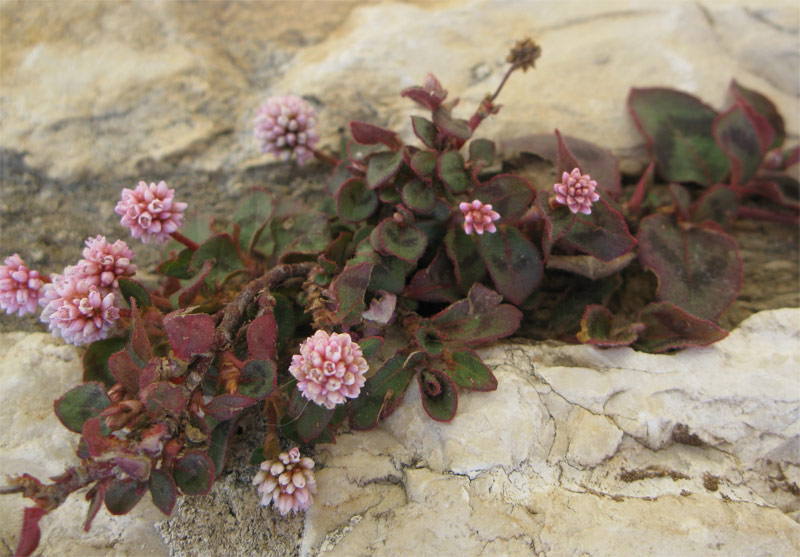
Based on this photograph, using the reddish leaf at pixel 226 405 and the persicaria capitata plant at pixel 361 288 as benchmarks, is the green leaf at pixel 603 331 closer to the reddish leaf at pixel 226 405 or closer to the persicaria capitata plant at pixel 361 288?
Result: the persicaria capitata plant at pixel 361 288

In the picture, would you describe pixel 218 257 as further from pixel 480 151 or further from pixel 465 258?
pixel 480 151

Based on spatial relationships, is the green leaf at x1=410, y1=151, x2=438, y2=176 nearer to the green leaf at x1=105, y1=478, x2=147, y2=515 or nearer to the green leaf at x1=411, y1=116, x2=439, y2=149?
the green leaf at x1=411, y1=116, x2=439, y2=149

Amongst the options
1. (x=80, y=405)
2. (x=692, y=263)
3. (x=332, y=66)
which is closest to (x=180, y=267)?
(x=80, y=405)

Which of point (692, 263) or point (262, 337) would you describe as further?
point (692, 263)

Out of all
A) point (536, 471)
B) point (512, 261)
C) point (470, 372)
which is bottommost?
point (536, 471)

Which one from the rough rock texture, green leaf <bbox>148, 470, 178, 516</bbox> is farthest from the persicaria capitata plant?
the rough rock texture

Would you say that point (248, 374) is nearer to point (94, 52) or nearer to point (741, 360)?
point (741, 360)

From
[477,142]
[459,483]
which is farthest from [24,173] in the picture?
[459,483]
